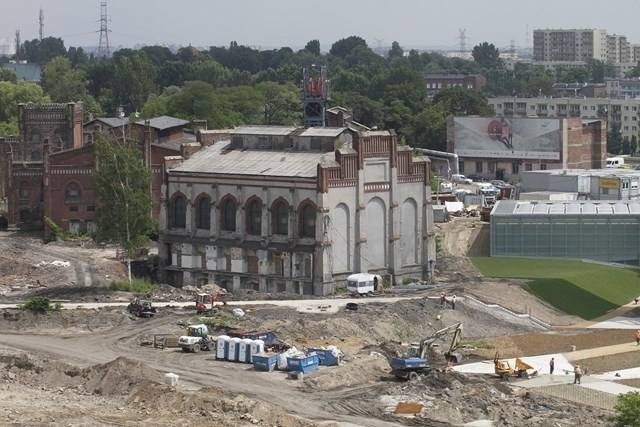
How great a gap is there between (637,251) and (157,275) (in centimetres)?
3566

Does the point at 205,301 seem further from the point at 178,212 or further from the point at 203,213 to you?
the point at 178,212

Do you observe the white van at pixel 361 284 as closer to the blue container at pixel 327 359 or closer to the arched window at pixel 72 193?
the blue container at pixel 327 359

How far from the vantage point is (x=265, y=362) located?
7344 centimetres

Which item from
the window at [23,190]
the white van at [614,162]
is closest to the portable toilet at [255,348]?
the window at [23,190]

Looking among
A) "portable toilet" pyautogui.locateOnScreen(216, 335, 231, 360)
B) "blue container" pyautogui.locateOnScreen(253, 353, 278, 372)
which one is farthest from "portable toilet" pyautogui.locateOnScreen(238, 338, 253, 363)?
"blue container" pyautogui.locateOnScreen(253, 353, 278, 372)

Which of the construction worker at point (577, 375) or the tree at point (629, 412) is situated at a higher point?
the tree at point (629, 412)

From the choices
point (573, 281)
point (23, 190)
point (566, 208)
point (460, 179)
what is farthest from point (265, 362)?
point (460, 179)

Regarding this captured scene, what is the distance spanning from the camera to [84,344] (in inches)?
3095

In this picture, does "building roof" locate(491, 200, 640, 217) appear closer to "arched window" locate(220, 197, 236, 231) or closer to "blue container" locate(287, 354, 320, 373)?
"arched window" locate(220, 197, 236, 231)

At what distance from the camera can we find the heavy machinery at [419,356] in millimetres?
72688

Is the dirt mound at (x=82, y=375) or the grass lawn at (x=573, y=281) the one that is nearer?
the dirt mound at (x=82, y=375)

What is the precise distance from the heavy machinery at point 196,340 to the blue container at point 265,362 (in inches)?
174

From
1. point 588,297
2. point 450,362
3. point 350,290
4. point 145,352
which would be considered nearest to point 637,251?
point 588,297

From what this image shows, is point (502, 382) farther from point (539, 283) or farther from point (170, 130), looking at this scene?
point (170, 130)
